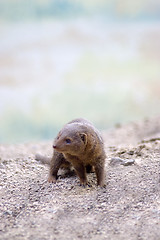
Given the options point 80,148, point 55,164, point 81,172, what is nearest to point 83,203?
point 81,172

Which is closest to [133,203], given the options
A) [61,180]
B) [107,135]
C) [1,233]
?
[61,180]

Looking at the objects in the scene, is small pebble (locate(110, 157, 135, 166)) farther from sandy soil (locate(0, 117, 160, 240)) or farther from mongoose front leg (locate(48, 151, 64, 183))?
mongoose front leg (locate(48, 151, 64, 183))

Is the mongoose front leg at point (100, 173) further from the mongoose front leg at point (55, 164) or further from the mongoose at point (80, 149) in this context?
the mongoose front leg at point (55, 164)

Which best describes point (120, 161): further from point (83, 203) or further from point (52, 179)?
point (83, 203)

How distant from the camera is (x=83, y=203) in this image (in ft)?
9.00

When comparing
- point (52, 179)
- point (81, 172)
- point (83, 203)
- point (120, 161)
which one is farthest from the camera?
point (120, 161)

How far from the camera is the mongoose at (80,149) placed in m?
2.76

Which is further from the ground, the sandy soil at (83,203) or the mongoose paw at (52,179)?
the mongoose paw at (52,179)

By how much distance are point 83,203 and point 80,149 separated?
425mm

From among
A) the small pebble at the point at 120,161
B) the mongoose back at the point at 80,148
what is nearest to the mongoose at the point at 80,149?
the mongoose back at the point at 80,148

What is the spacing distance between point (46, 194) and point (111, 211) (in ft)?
2.00

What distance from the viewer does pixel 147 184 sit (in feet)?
9.86

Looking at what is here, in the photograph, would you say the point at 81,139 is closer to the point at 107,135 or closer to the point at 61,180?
the point at 61,180

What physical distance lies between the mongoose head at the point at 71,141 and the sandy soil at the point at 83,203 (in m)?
0.39
